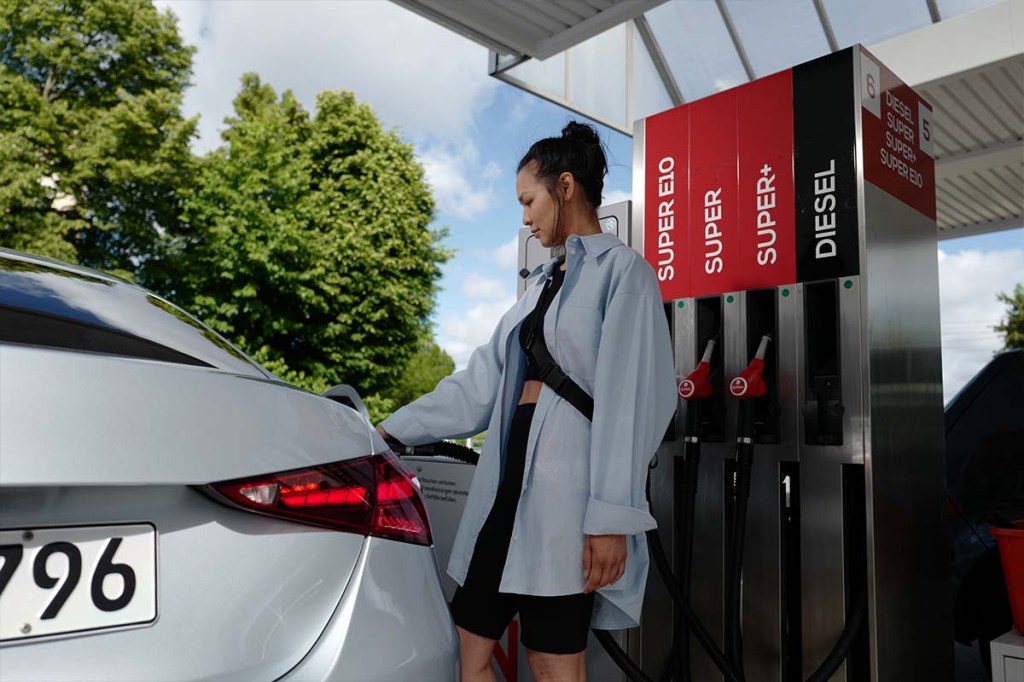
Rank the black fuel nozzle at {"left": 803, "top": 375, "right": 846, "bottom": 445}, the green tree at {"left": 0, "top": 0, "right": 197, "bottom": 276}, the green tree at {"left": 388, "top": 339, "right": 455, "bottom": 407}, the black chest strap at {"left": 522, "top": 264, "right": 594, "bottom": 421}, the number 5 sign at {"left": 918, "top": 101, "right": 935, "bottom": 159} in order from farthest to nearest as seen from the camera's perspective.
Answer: the green tree at {"left": 388, "top": 339, "right": 455, "bottom": 407} → the green tree at {"left": 0, "top": 0, "right": 197, "bottom": 276} → the number 5 sign at {"left": 918, "top": 101, "right": 935, "bottom": 159} → the black fuel nozzle at {"left": 803, "top": 375, "right": 846, "bottom": 445} → the black chest strap at {"left": 522, "top": 264, "right": 594, "bottom": 421}

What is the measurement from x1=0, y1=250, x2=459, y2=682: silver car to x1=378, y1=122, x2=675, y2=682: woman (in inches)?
22.2

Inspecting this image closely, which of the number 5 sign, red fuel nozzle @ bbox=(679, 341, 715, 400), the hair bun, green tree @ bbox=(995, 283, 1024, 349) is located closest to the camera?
the hair bun

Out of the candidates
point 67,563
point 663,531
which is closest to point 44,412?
point 67,563

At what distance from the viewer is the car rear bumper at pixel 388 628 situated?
113cm

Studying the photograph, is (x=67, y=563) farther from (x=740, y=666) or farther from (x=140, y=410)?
(x=740, y=666)

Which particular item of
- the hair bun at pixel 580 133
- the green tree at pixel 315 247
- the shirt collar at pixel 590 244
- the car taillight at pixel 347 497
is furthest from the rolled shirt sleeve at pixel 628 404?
the green tree at pixel 315 247

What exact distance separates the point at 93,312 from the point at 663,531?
218cm

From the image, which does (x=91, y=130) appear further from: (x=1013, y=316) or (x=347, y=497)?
(x=1013, y=316)

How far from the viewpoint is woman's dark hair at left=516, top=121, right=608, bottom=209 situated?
6.97ft

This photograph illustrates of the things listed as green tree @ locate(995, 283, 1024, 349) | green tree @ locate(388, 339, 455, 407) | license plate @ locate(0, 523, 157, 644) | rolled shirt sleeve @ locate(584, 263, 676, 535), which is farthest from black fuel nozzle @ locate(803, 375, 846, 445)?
green tree @ locate(388, 339, 455, 407)

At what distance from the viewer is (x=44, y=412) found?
0.95 m

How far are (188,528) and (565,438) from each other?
3.32ft

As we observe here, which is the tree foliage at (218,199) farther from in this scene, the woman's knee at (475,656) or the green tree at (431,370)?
the woman's knee at (475,656)

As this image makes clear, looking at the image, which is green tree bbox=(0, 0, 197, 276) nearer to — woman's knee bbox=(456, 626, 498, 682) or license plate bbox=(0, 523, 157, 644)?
woman's knee bbox=(456, 626, 498, 682)
